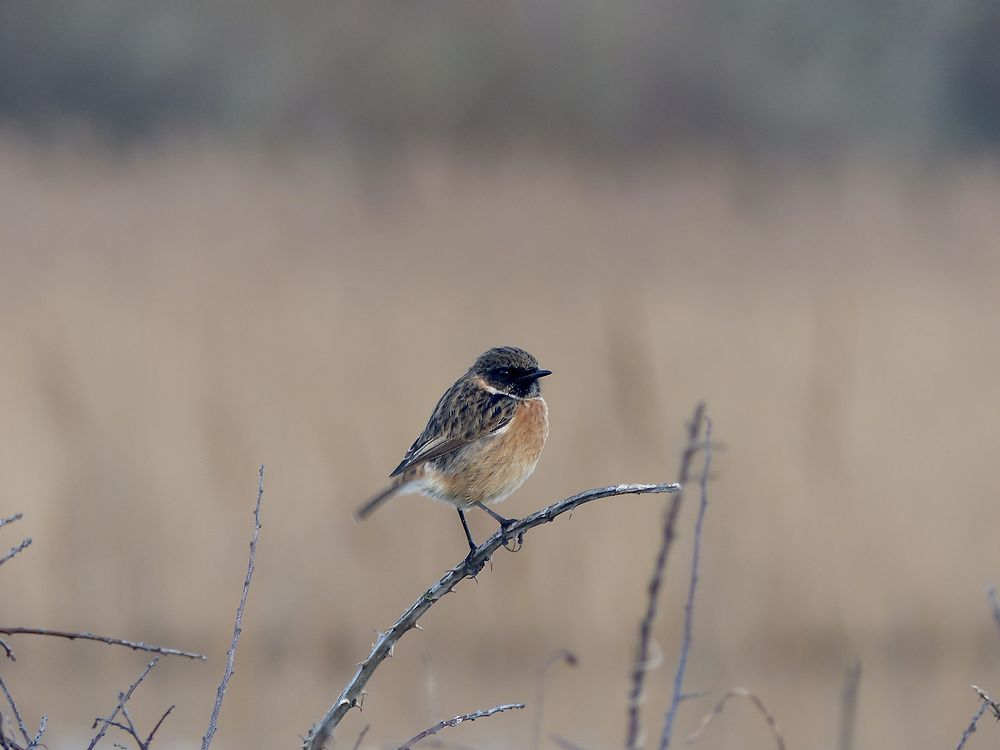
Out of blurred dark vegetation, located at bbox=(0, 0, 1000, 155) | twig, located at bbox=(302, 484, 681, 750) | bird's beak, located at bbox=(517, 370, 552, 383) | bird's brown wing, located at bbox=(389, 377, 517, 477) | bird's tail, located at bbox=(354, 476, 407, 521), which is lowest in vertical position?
twig, located at bbox=(302, 484, 681, 750)

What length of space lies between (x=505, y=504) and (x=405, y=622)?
6.38 metres

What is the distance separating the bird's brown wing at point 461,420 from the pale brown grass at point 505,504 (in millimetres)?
4244

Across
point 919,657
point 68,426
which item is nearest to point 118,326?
point 68,426

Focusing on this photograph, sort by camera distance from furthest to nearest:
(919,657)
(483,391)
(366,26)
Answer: (366,26) → (919,657) → (483,391)

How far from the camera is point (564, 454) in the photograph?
9578 millimetres

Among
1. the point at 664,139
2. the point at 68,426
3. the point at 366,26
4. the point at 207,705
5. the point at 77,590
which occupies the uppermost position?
the point at 366,26

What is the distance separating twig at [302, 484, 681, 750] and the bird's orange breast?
44.1 inches

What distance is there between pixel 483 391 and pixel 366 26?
974 inches

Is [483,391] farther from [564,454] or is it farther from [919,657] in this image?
[919,657]

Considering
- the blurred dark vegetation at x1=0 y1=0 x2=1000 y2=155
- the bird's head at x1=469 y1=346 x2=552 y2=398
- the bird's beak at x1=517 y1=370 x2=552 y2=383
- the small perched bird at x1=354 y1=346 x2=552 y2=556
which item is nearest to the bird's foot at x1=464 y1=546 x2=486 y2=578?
the small perched bird at x1=354 y1=346 x2=552 y2=556

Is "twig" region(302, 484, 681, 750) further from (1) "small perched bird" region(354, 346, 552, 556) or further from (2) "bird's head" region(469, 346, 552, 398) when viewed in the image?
(2) "bird's head" region(469, 346, 552, 398)

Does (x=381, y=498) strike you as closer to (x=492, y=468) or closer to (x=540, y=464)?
(x=492, y=468)

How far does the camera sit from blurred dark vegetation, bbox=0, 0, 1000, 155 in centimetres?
2205

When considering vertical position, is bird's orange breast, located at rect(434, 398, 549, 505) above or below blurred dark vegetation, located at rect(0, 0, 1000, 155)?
below
